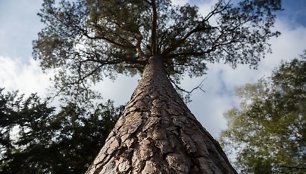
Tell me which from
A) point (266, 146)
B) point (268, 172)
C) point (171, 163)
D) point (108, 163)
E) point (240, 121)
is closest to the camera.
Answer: point (171, 163)

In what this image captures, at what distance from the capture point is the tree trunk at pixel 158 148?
1.63 meters

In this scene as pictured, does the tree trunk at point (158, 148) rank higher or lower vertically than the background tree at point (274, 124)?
lower

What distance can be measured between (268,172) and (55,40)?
24.1ft

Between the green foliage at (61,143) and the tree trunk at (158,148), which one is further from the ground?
the green foliage at (61,143)

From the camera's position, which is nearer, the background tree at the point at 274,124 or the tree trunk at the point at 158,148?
the tree trunk at the point at 158,148

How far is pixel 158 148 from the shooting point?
1861mm

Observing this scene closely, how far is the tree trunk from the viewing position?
64.2 inches

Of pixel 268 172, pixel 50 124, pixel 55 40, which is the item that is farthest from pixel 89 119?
pixel 268 172

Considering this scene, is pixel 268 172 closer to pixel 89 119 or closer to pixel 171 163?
pixel 89 119

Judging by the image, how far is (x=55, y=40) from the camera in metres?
9.42

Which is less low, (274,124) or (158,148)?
(274,124)

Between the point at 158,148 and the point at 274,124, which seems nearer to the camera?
the point at 158,148

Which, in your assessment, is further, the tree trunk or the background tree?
the background tree

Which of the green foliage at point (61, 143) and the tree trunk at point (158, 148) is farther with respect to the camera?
the green foliage at point (61, 143)
